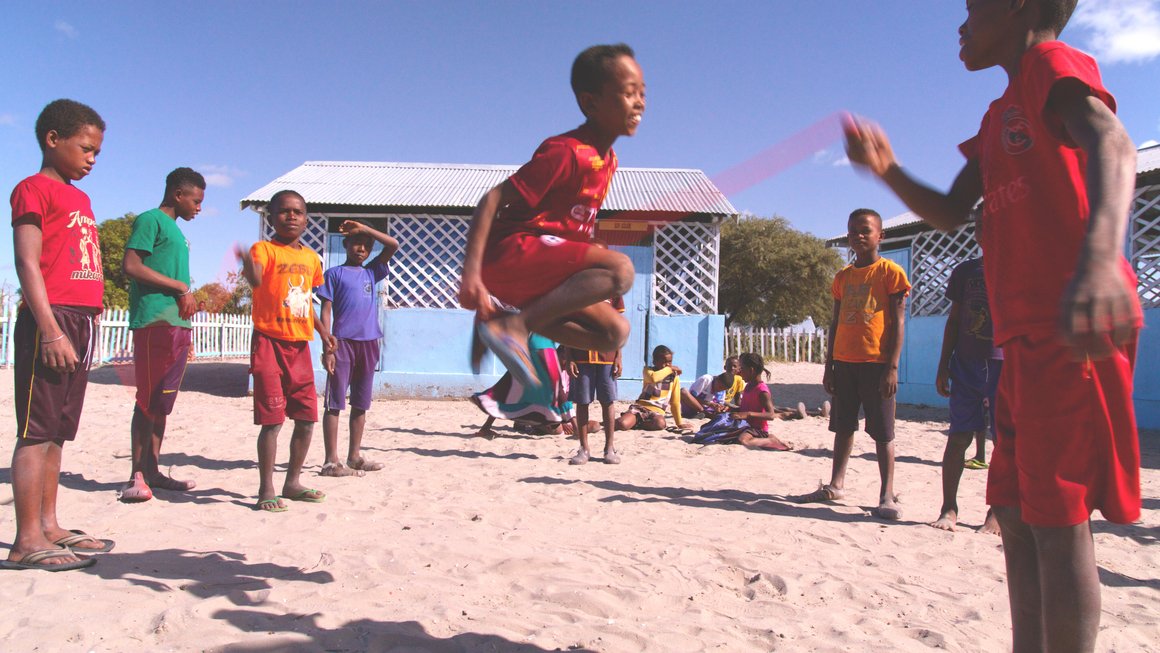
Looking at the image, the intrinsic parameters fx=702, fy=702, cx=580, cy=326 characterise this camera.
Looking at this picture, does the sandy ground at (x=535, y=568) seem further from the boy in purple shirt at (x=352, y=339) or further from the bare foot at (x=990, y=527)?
the boy in purple shirt at (x=352, y=339)

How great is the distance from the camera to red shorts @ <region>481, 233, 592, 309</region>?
7.17 ft

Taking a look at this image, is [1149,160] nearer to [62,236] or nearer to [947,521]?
[947,521]

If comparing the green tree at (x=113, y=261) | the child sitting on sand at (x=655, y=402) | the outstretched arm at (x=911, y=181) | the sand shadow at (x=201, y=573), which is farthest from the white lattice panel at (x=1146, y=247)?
the green tree at (x=113, y=261)

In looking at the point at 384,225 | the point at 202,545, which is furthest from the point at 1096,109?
the point at 384,225

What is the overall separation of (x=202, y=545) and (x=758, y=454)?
458 cm

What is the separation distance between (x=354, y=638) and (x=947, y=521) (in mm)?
3121

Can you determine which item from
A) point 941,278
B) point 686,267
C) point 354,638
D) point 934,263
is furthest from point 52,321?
point 934,263

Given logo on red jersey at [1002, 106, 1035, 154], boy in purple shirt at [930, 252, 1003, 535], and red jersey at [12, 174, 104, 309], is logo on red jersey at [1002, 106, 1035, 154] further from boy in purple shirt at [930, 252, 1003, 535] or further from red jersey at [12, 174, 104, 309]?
red jersey at [12, 174, 104, 309]

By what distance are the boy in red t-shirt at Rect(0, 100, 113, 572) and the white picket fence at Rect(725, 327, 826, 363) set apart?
885 inches

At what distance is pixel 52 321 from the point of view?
2.87 metres

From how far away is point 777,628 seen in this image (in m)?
2.38

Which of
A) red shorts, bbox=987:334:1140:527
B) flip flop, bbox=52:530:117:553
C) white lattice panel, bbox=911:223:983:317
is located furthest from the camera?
white lattice panel, bbox=911:223:983:317

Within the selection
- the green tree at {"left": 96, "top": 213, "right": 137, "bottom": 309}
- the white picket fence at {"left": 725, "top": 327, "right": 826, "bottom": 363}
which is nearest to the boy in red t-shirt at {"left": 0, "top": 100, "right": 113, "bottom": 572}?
the green tree at {"left": 96, "top": 213, "right": 137, "bottom": 309}

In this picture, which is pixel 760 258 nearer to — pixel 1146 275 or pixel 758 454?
pixel 1146 275
